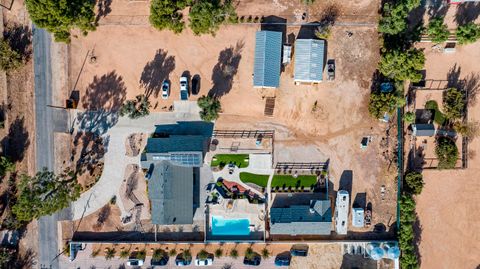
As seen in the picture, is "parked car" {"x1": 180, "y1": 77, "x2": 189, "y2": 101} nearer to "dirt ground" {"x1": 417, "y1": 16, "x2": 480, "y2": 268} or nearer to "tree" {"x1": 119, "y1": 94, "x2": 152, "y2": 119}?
"tree" {"x1": 119, "y1": 94, "x2": 152, "y2": 119}

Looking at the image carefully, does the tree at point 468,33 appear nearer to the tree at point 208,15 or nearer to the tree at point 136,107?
the tree at point 208,15

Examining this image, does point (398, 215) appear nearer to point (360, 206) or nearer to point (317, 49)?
point (360, 206)

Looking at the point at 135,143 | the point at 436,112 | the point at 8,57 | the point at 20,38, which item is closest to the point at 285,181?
the point at 135,143

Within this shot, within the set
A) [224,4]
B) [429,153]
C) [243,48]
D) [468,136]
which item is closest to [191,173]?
[243,48]

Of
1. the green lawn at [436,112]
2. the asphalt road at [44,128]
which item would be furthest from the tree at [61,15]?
the green lawn at [436,112]

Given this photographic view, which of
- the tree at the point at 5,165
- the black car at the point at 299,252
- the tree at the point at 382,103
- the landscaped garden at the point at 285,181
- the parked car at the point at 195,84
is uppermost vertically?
the parked car at the point at 195,84

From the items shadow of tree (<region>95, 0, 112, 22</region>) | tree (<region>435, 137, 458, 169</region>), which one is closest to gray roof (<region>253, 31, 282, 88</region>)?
shadow of tree (<region>95, 0, 112, 22</region>)

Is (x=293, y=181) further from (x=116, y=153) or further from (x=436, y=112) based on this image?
(x=116, y=153)
